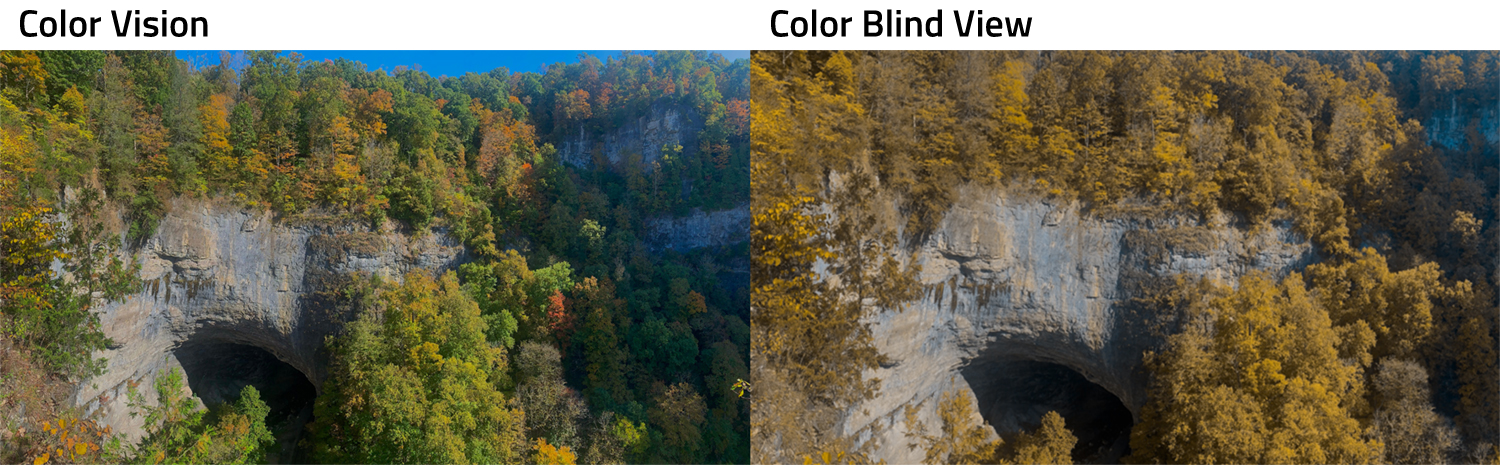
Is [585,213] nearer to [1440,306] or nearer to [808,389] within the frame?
[808,389]

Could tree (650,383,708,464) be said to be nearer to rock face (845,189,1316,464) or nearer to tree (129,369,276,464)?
rock face (845,189,1316,464)

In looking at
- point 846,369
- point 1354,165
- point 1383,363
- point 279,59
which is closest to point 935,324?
point 846,369

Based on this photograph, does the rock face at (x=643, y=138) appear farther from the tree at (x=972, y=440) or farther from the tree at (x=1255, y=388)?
the tree at (x=1255, y=388)

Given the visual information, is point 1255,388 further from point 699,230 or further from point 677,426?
point 699,230

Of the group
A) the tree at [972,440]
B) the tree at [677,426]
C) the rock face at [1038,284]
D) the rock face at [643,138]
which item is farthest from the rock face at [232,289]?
the tree at [972,440]

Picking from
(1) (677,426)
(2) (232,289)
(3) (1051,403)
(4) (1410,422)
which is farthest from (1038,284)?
(2) (232,289)

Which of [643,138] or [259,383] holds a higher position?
[643,138]
